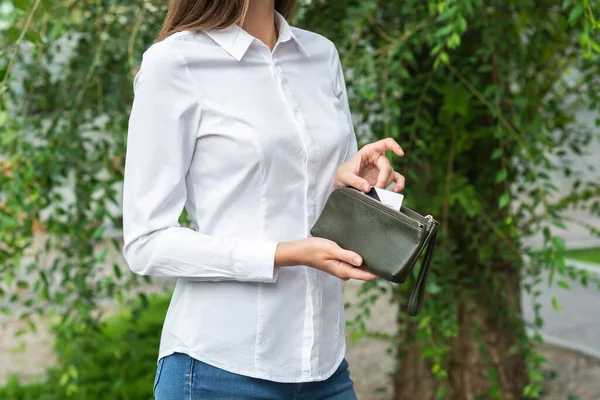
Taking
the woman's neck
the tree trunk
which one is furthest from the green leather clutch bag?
the tree trunk

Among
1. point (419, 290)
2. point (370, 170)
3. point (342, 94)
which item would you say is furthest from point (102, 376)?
point (419, 290)

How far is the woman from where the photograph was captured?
152cm

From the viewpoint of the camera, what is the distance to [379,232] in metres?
1.48

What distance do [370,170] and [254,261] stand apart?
14.2 inches

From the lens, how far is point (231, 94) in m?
1.60

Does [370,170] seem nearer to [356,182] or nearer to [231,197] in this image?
[356,182]

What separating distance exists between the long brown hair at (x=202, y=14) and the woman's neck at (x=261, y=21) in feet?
0.24

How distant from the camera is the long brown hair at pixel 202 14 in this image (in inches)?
63.6

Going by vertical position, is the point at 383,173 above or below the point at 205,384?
above

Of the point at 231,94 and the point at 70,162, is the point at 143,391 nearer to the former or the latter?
the point at 70,162

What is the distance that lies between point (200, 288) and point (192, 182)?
21cm

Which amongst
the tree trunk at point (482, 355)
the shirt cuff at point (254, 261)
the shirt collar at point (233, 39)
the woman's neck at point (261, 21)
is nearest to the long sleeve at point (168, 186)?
the shirt cuff at point (254, 261)

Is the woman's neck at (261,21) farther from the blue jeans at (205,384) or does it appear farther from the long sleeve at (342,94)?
the blue jeans at (205,384)

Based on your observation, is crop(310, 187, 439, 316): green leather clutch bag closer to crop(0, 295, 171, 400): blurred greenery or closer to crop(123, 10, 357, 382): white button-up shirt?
crop(123, 10, 357, 382): white button-up shirt
